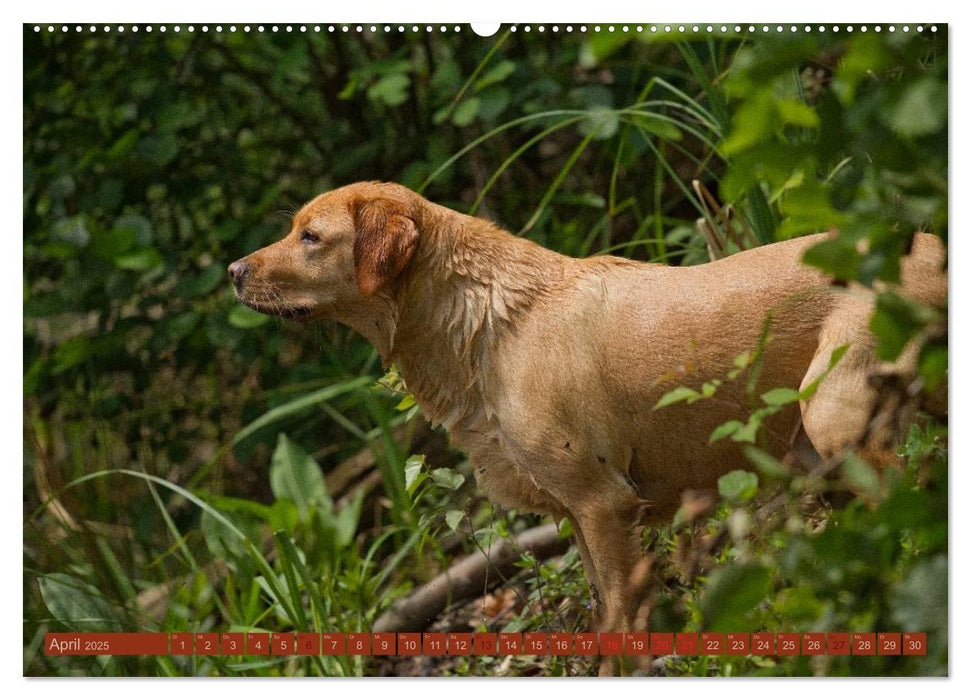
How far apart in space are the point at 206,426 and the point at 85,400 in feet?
2.30

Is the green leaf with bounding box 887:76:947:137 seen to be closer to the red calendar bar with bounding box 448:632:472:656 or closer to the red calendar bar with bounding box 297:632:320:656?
the red calendar bar with bounding box 448:632:472:656

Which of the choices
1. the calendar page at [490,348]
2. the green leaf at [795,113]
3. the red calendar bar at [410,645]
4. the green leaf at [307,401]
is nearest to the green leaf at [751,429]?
the calendar page at [490,348]

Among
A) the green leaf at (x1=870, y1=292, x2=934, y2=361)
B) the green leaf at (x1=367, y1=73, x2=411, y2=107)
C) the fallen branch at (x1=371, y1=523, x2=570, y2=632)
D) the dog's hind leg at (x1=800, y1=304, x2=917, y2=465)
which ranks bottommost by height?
the fallen branch at (x1=371, y1=523, x2=570, y2=632)

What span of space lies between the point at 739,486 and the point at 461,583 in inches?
99.4

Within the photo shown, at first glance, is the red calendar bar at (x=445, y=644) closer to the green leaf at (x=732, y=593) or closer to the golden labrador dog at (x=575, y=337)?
the golden labrador dog at (x=575, y=337)

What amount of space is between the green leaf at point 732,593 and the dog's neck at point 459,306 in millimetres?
1597

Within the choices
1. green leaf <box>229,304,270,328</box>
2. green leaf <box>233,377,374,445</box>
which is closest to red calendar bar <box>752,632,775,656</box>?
green leaf <box>233,377,374,445</box>

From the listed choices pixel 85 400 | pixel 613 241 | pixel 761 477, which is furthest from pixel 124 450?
pixel 761 477

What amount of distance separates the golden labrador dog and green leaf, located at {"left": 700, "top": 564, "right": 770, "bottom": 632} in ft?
3.90

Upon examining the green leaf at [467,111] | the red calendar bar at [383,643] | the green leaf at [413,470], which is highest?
the green leaf at [467,111]

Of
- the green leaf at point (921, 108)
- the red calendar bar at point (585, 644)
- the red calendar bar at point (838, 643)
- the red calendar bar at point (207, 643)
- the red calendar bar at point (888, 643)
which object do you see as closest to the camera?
the green leaf at point (921, 108)

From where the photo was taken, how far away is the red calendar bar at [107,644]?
3.34 m

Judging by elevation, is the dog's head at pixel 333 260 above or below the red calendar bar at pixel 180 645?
above

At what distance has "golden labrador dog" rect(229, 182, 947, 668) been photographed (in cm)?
324
